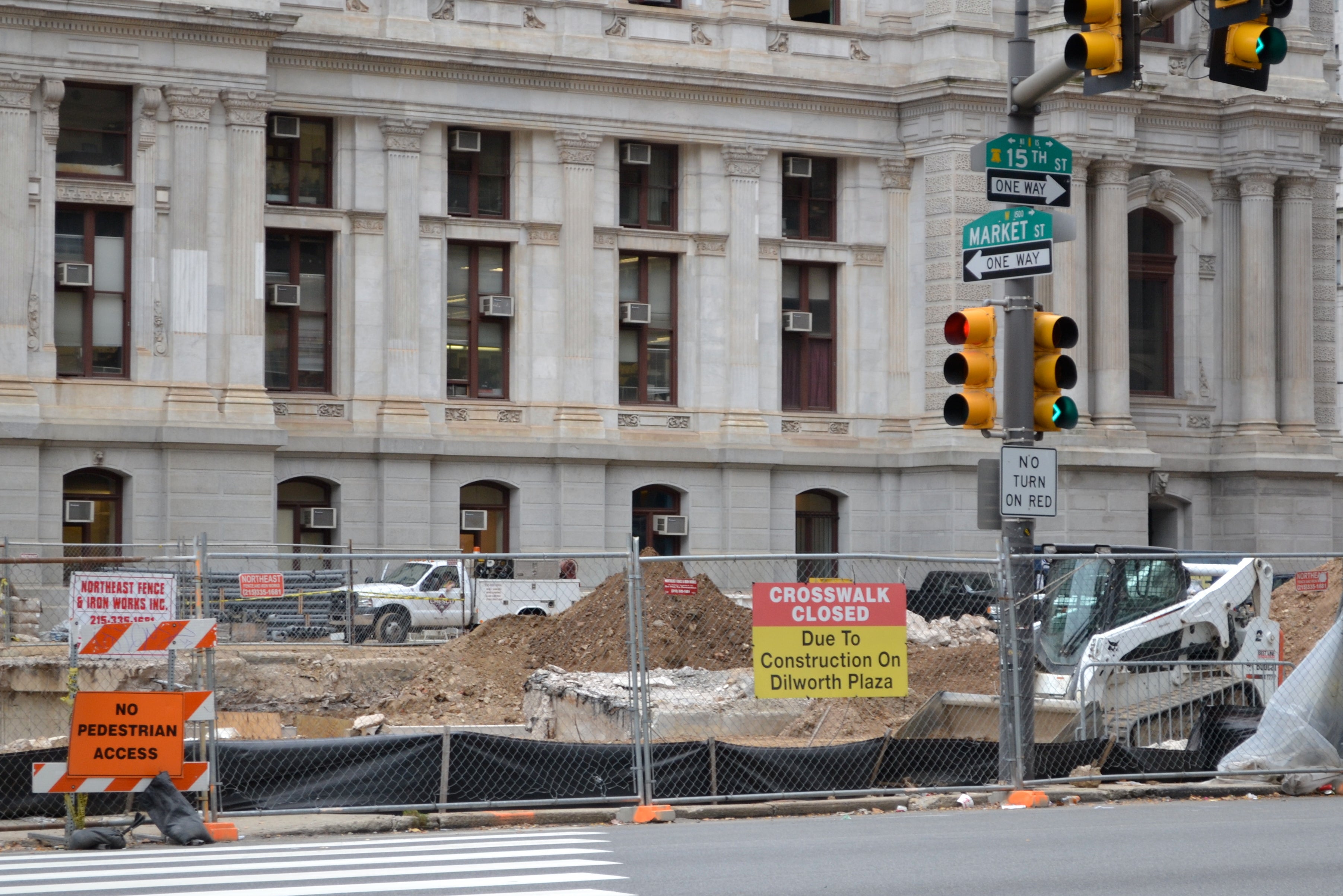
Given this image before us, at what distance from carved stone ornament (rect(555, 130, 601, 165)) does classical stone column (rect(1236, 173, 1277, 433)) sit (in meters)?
16.6

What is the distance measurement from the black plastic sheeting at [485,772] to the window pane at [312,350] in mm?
26608

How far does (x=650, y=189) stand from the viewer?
44.7 metres

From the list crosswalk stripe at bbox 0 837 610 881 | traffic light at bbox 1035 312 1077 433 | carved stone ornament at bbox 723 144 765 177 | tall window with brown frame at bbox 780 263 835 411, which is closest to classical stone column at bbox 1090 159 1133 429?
tall window with brown frame at bbox 780 263 835 411

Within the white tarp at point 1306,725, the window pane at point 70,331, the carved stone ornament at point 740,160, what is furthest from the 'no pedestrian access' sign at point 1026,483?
the carved stone ornament at point 740,160

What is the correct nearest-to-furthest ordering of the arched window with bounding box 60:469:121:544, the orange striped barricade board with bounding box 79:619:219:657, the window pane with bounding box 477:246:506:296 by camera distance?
the orange striped barricade board with bounding box 79:619:219:657, the arched window with bounding box 60:469:121:544, the window pane with bounding box 477:246:506:296

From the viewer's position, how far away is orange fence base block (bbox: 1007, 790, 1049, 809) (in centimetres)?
1625

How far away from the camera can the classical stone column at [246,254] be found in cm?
3919

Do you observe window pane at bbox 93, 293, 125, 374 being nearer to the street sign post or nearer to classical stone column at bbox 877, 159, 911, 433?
classical stone column at bbox 877, 159, 911, 433

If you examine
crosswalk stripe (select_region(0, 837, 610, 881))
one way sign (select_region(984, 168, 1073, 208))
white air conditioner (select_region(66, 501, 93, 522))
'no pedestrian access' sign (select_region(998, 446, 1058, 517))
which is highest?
one way sign (select_region(984, 168, 1073, 208))

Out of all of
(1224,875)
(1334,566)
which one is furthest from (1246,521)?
(1224,875)

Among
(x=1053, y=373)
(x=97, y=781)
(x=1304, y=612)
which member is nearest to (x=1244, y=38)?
(x=1053, y=373)

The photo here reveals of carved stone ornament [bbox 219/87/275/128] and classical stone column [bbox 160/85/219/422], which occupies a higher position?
carved stone ornament [bbox 219/87/275/128]

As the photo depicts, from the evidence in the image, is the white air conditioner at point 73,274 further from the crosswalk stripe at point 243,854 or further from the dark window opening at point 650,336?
the crosswalk stripe at point 243,854

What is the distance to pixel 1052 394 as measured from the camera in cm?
1622
